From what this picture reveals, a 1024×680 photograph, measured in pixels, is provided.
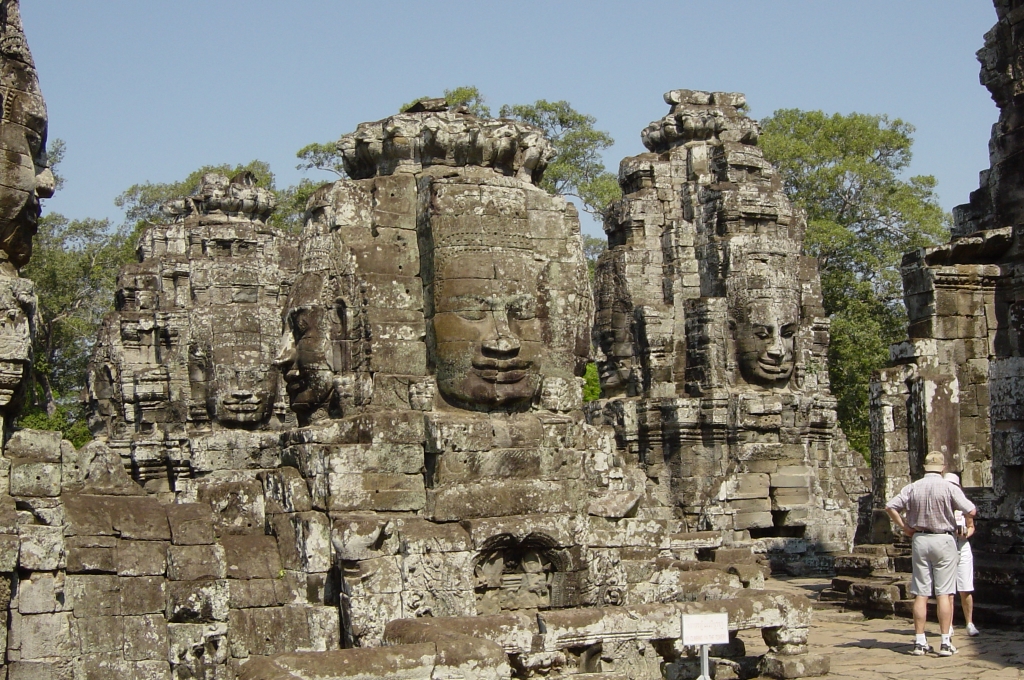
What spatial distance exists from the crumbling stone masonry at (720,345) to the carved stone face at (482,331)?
27.4 ft

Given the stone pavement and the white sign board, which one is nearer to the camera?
the white sign board

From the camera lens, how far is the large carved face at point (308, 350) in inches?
410

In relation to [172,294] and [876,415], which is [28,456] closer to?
[876,415]

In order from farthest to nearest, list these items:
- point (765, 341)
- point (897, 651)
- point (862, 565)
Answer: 1. point (765, 341)
2. point (862, 565)
3. point (897, 651)

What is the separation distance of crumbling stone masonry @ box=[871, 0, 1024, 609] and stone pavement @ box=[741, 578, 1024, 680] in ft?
3.31

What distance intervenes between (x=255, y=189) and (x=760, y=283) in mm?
7259

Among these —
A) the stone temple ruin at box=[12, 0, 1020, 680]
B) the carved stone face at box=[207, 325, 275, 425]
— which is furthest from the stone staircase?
the carved stone face at box=[207, 325, 275, 425]

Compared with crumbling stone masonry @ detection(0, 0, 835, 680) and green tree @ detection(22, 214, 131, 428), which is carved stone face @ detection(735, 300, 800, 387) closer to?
crumbling stone masonry @ detection(0, 0, 835, 680)

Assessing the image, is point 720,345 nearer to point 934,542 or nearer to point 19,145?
point 934,542

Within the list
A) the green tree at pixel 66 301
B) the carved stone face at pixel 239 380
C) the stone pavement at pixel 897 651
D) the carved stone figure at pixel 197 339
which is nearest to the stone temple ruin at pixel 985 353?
the stone pavement at pixel 897 651

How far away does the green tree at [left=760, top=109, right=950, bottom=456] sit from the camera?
30.4 m

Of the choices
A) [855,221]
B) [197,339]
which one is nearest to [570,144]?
[855,221]

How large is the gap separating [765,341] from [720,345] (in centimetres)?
60

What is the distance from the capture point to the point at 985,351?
1310cm
